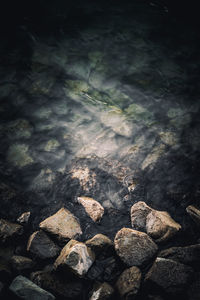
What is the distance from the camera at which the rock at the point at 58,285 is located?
4.41 ft

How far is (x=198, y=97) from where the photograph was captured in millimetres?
2035

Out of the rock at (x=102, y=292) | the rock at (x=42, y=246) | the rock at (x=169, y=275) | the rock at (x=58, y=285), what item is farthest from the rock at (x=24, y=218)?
the rock at (x=169, y=275)

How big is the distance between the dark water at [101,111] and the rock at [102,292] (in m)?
0.44

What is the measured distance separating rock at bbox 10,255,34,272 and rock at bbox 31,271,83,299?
0.34 feet

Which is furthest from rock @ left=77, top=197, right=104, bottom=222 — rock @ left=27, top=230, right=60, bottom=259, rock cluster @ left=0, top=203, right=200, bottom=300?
rock @ left=27, top=230, right=60, bottom=259

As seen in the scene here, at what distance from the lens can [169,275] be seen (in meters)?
1.33

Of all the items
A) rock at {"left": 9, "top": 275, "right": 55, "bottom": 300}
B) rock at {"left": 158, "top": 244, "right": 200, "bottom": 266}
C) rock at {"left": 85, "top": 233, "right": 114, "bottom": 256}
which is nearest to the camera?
rock at {"left": 9, "top": 275, "right": 55, "bottom": 300}

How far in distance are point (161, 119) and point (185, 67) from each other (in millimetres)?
626

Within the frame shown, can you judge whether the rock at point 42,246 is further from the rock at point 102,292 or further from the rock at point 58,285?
the rock at point 102,292

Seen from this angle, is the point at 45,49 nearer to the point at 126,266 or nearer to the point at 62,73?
the point at 62,73

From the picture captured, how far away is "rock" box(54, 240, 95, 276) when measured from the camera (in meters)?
1.34

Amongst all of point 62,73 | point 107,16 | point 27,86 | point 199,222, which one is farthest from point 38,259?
point 107,16

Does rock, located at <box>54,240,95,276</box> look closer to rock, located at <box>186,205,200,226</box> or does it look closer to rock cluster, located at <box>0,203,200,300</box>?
rock cluster, located at <box>0,203,200,300</box>

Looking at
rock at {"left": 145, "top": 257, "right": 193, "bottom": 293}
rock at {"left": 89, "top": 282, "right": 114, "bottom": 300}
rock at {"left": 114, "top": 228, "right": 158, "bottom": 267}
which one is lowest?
rock at {"left": 89, "top": 282, "right": 114, "bottom": 300}
